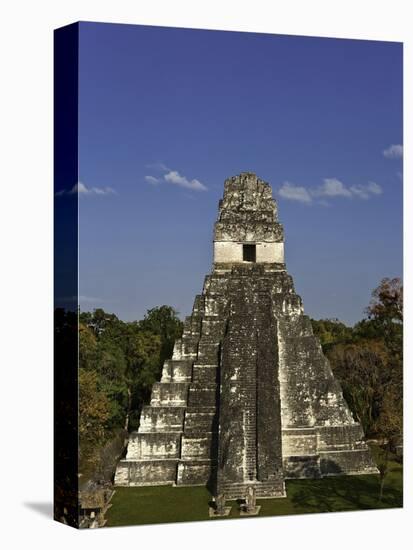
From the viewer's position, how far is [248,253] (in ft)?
65.2

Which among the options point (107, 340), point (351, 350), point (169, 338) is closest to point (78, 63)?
point (107, 340)

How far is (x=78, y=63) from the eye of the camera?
45.5ft

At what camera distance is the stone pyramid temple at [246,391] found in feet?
56.5

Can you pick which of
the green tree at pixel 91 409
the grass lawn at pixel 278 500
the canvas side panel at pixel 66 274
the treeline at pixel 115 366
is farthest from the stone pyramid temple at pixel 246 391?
the canvas side panel at pixel 66 274

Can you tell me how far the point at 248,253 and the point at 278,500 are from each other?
17.4ft

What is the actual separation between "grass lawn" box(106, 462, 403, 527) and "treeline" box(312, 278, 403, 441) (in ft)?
4.30

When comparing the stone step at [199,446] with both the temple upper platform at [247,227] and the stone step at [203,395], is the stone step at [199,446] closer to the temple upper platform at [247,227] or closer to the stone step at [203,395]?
the stone step at [203,395]

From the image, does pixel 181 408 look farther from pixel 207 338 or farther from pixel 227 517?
pixel 227 517

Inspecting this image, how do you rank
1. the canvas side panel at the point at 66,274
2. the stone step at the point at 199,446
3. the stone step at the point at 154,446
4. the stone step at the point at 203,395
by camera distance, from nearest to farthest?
the canvas side panel at the point at 66,274, the stone step at the point at 199,446, the stone step at the point at 154,446, the stone step at the point at 203,395

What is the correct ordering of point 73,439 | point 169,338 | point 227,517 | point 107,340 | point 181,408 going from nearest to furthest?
point 73,439
point 227,517
point 181,408
point 107,340
point 169,338

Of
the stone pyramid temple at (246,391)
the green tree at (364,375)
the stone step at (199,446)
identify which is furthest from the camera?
the green tree at (364,375)

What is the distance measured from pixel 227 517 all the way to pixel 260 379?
317cm

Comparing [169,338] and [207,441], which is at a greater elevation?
[169,338]

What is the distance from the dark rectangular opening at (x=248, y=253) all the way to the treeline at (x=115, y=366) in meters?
2.86
